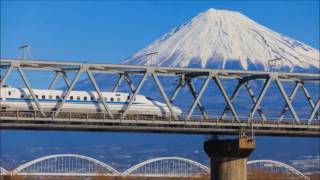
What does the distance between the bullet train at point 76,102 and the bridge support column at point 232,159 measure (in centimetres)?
915

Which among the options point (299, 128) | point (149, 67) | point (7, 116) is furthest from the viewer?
point (299, 128)

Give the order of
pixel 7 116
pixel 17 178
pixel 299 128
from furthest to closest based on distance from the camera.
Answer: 1. pixel 17 178
2. pixel 299 128
3. pixel 7 116

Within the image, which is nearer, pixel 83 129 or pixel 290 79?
pixel 83 129

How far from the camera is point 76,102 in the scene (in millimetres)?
114750

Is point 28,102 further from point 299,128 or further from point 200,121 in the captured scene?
point 299,128

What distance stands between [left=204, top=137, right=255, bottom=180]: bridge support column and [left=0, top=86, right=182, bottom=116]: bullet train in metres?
9.15

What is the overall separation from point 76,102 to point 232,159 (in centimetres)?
2085

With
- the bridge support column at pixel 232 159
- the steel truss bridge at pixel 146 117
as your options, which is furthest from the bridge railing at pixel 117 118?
the bridge support column at pixel 232 159

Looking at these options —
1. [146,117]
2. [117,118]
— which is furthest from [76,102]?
[117,118]

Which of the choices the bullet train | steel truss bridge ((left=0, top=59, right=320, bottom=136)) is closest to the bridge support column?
steel truss bridge ((left=0, top=59, right=320, bottom=136))

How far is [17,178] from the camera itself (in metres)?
184

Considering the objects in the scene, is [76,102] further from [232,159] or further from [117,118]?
[232,159]

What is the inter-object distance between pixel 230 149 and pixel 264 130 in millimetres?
5639

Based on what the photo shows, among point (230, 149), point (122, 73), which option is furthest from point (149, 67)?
point (230, 149)
